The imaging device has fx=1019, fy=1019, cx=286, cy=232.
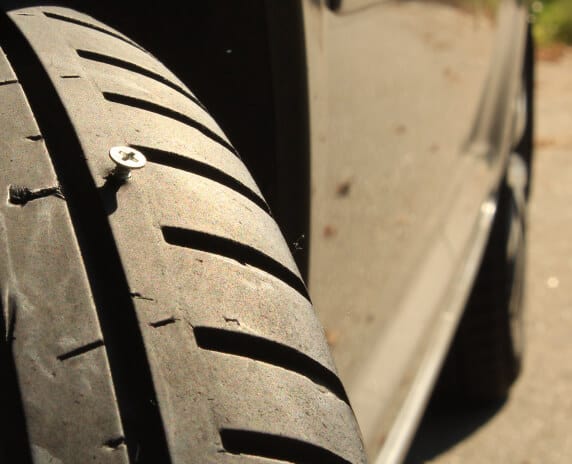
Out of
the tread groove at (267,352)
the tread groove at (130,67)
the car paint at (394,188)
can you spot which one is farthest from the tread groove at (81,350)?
the car paint at (394,188)

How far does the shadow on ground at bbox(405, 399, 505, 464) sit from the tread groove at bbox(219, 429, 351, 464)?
2.23m

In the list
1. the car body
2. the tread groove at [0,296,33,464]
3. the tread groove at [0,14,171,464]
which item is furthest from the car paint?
the tread groove at [0,296,33,464]

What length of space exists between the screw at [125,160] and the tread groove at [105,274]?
3 cm

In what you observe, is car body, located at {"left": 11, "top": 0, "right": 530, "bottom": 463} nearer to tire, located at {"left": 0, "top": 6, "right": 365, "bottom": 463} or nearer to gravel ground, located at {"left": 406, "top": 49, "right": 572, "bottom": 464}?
tire, located at {"left": 0, "top": 6, "right": 365, "bottom": 463}

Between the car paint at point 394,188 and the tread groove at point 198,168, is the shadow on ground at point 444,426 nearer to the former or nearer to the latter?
the car paint at point 394,188

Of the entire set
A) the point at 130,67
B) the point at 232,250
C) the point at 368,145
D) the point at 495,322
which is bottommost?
the point at 495,322

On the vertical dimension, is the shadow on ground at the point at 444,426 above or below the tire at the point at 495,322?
below

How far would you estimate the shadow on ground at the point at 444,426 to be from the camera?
3365 mm

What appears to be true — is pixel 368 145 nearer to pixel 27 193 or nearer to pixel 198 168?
pixel 198 168

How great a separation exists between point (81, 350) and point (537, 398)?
2.98m

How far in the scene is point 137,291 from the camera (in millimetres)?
996

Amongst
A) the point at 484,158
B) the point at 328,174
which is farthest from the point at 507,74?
the point at 328,174

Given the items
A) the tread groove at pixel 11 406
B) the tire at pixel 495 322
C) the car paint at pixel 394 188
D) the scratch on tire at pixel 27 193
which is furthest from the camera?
the tire at pixel 495 322

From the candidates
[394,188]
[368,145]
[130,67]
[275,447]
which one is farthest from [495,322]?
[275,447]
